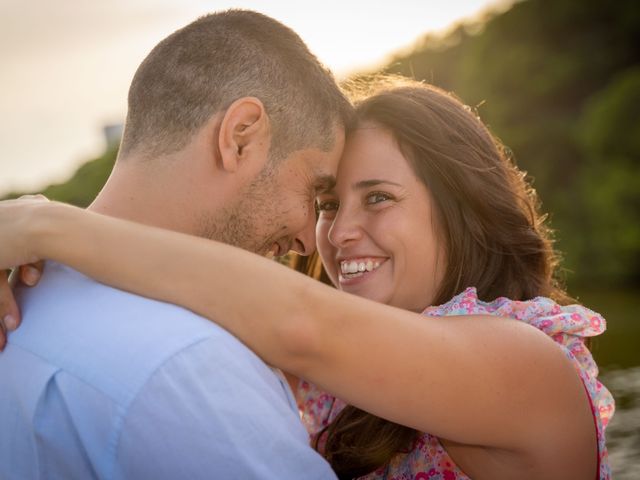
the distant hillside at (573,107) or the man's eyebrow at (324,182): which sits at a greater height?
the distant hillside at (573,107)

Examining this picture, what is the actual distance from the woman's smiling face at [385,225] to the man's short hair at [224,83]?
0.40 metres

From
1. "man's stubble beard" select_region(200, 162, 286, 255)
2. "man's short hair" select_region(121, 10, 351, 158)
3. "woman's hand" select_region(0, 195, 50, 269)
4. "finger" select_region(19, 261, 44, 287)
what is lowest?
"finger" select_region(19, 261, 44, 287)

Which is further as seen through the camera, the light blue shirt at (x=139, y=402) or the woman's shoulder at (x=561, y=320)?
the woman's shoulder at (x=561, y=320)

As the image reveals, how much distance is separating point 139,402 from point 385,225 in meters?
1.69

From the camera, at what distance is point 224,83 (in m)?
2.46

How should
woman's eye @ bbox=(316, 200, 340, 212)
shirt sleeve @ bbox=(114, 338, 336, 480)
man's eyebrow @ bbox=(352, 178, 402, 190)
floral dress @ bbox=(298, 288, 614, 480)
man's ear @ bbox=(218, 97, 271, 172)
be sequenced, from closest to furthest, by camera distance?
1. shirt sleeve @ bbox=(114, 338, 336, 480)
2. man's ear @ bbox=(218, 97, 271, 172)
3. floral dress @ bbox=(298, 288, 614, 480)
4. man's eyebrow @ bbox=(352, 178, 402, 190)
5. woman's eye @ bbox=(316, 200, 340, 212)

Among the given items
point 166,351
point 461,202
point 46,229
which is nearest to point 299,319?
point 166,351

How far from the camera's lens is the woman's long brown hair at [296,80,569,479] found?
126 inches

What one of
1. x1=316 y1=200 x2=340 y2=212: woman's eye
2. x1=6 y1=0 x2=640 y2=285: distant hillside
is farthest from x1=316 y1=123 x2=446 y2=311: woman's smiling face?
x1=6 y1=0 x2=640 y2=285: distant hillside

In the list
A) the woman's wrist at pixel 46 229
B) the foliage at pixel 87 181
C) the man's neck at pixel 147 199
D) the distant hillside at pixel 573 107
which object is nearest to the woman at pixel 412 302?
the woman's wrist at pixel 46 229

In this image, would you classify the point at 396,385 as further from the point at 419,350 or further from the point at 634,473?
the point at 634,473

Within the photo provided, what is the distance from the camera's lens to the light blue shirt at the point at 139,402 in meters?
1.62

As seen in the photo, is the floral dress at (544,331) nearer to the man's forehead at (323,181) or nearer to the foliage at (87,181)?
the man's forehead at (323,181)

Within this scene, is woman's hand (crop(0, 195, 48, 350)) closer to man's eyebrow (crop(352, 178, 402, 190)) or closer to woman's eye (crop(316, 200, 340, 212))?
man's eyebrow (crop(352, 178, 402, 190))
